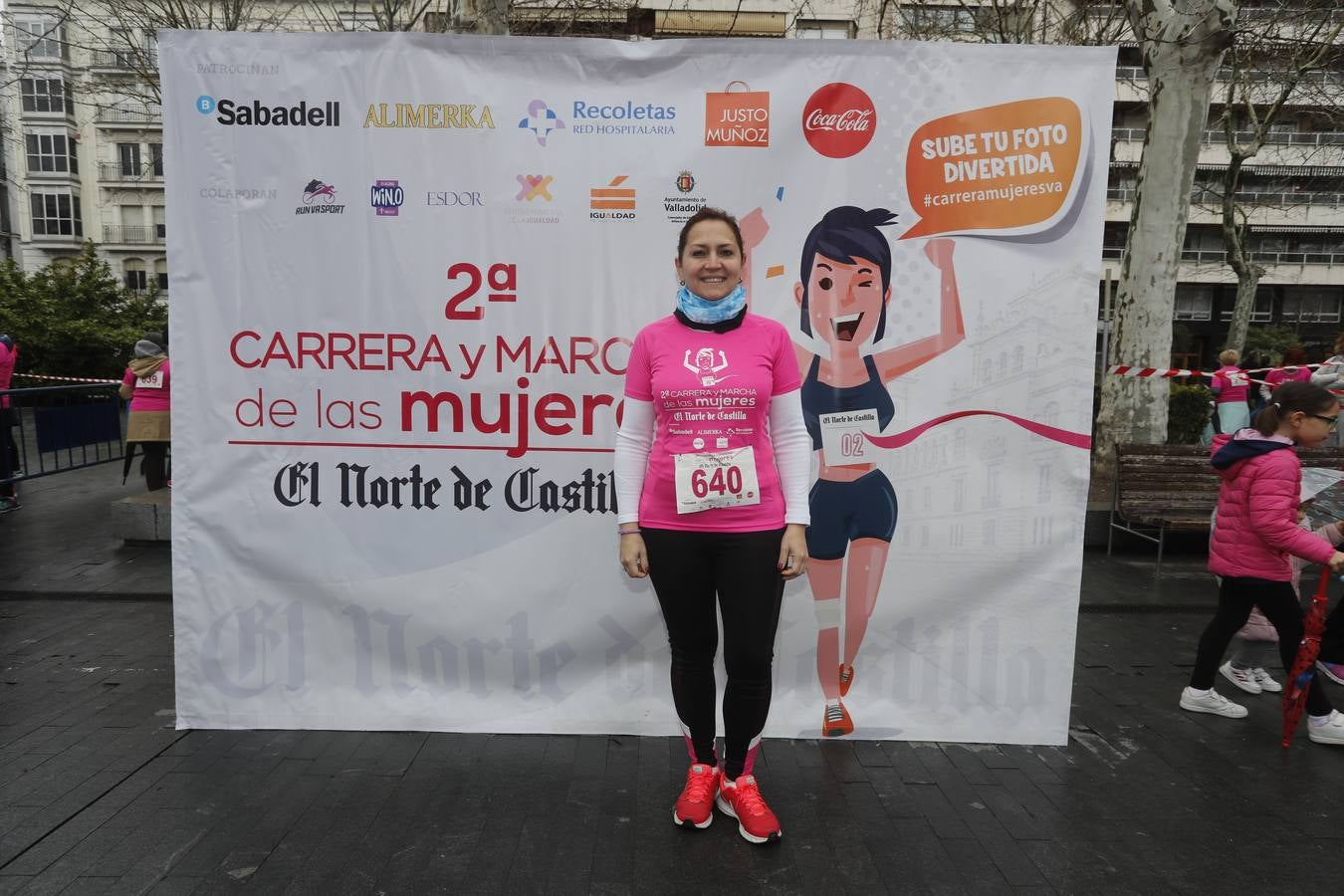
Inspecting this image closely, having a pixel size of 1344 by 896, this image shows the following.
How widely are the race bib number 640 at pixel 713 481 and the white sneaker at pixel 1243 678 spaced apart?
3304 mm

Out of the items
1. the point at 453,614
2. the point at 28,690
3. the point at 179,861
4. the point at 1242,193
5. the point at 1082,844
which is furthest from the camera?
the point at 1242,193

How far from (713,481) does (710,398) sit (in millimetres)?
271

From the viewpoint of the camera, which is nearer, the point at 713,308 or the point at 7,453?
the point at 713,308

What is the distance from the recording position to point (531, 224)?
3701mm

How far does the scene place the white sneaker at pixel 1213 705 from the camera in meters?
4.21

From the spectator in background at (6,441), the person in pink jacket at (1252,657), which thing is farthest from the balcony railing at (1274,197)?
the spectator in background at (6,441)

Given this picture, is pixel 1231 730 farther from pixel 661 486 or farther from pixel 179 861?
pixel 179 861

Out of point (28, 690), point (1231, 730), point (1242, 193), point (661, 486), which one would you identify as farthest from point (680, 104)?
point (1242, 193)

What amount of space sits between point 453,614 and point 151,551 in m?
5.11

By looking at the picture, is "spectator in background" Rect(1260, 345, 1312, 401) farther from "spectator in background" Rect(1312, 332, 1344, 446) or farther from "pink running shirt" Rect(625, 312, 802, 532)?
"pink running shirt" Rect(625, 312, 802, 532)

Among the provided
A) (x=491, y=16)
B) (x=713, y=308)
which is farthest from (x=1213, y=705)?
(x=491, y=16)

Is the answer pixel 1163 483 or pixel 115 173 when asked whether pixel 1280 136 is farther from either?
pixel 115 173

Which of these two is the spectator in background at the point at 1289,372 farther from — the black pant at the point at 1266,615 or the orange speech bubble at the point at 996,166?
the orange speech bubble at the point at 996,166

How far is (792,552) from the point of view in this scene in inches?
116
